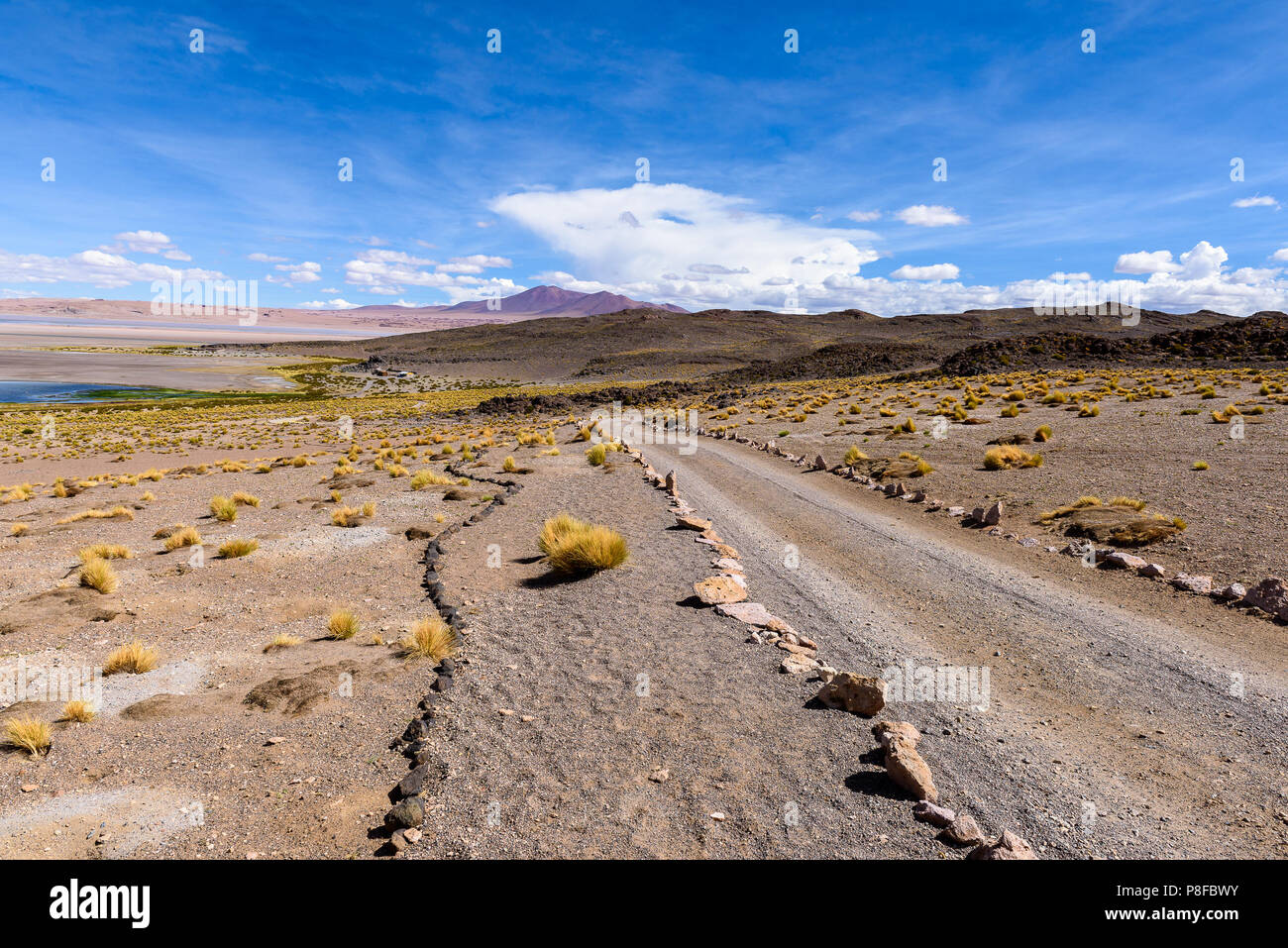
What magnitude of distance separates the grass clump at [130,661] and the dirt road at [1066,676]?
742cm

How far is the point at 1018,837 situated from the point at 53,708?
27.6 ft

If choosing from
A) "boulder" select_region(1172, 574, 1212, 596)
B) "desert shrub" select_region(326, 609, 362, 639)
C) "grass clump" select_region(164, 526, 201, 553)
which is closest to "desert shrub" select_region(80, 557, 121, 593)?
"grass clump" select_region(164, 526, 201, 553)

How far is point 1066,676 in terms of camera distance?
20.3ft

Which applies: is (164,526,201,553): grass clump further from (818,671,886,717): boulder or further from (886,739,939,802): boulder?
(886,739,939,802): boulder

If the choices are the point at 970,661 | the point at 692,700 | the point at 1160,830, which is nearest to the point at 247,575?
the point at 692,700

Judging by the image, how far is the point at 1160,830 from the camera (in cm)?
397

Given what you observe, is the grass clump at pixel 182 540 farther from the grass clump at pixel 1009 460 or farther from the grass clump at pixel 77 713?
the grass clump at pixel 1009 460

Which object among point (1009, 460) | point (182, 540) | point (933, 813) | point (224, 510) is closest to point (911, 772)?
point (933, 813)

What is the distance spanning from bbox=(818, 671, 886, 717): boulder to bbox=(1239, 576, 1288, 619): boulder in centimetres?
520

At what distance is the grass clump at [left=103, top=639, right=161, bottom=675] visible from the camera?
22.6ft

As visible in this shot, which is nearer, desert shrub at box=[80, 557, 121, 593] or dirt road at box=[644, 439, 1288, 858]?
dirt road at box=[644, 439, 1288, 858]

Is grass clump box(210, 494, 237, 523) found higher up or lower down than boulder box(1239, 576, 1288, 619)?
higher up

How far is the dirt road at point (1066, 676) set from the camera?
4.15 m

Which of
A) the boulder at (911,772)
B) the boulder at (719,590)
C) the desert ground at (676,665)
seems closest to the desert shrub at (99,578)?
the desert ground at (676,665)
